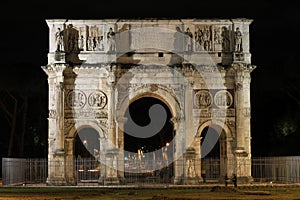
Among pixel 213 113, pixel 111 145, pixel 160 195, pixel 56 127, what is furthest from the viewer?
pixel 213 113

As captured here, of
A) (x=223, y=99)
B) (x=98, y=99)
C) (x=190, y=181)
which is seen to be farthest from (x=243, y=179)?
(x=98, y=99)

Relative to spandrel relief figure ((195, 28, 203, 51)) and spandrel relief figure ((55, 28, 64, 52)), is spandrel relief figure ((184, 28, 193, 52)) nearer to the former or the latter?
spandrel relief figure ((195, 28, 203, 51))

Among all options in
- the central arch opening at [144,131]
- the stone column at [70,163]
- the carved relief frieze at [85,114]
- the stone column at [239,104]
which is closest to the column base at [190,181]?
the stone column at [239,104]

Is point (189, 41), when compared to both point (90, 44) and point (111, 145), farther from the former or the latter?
point (111, 145)

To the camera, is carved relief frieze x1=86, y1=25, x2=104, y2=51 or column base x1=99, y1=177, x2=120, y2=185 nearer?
column base x1=99, y1=177, x2=120, y2=185

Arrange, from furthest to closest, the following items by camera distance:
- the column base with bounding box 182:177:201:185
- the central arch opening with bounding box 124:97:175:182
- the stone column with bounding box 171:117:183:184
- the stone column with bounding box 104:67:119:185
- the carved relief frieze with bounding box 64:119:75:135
Result: the central arch opening with bounding box 124:97:175:182
the carved relief frieze with bounding box 64:119:75:135
the stone column with bounding box 171:117:183:184
the stone column with bounding box 104:67:119:185
the column base with bounding box 182:177:201:185

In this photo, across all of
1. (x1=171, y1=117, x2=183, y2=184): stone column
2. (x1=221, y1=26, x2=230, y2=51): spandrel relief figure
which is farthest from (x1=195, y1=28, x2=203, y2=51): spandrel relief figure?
(x1=171, y1=117, x2=183, y2=184): stone column

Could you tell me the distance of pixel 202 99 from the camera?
34906 mm

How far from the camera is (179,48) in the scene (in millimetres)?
34656

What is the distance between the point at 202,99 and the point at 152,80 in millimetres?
2967

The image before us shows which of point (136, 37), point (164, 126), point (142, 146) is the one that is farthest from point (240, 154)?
point (142, 146)

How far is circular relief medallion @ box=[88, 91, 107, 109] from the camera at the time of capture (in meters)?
34.7

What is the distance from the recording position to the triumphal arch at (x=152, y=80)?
34.1m

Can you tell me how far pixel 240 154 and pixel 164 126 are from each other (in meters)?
22.0
